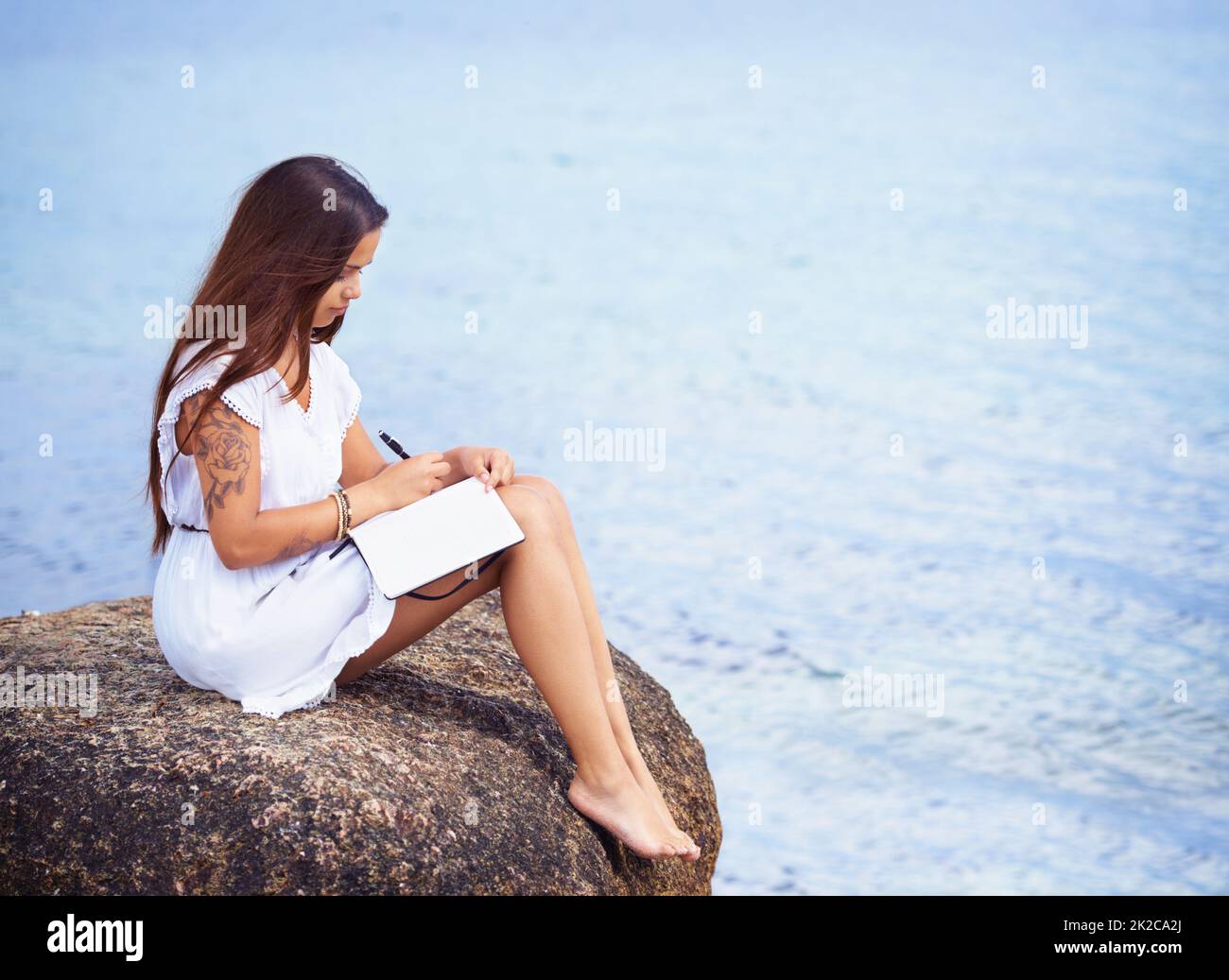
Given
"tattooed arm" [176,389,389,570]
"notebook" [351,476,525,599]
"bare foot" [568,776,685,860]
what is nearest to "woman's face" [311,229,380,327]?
"tattooed arm" [176,389,389,570]

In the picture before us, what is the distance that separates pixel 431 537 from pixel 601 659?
0.51 m

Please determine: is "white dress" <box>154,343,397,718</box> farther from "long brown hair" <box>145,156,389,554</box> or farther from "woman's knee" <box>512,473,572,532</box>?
"woman's knee" <box>512,473,572,532</box>

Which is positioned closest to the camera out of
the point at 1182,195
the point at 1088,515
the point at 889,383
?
the point at 1088,515

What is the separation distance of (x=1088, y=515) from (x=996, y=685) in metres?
2.44

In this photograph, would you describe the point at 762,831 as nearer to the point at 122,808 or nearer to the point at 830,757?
the point at 830,757

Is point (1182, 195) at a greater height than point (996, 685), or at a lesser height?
greater

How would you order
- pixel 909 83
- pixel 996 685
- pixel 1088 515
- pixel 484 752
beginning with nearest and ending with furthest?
pixel 484 752 → pixel 996 685 → pixel 1088 515 → pixel 909 83

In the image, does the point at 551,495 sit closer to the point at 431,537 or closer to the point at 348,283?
the point at 431,537

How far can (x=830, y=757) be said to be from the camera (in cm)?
695

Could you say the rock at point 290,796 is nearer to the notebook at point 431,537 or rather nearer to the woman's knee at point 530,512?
the notebook at point 431,537

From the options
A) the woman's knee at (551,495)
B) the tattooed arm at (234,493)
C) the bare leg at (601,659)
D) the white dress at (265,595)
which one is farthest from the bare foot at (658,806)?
the tattooed arm at (234,493)

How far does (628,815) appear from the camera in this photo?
324 centimetres

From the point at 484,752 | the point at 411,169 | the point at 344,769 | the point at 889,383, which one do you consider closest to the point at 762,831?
the point at 484,752

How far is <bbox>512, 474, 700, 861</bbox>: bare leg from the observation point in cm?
324
